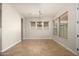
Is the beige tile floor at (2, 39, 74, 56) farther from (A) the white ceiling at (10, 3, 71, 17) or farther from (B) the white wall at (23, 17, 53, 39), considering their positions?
(A) the white ceiling at (10, 3, 71, 17)

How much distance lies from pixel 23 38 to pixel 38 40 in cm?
151

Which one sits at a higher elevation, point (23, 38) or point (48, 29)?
point (48, 29)

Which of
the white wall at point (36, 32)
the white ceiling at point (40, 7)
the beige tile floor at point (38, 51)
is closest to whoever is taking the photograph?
the beige tile floor at point (38, 51)

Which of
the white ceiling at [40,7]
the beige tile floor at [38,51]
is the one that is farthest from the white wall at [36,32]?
the white ceiling at [40,7]

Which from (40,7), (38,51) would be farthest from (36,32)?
(38,51)

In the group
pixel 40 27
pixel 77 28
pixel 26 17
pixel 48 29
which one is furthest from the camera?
pixel 26 17

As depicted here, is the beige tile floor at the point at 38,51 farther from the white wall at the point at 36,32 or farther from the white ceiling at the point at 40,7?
the white ceiling at the point at 40,7

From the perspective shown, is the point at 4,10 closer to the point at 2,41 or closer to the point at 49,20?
the point at 2,41

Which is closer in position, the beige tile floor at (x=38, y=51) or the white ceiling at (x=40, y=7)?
the beige tile floor at (x=38, y=51)

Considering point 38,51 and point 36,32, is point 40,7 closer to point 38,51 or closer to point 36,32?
point 36,32

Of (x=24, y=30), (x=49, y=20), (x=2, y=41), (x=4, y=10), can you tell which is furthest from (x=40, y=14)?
(x=2, y=41)

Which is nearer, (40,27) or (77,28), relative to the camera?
(77,28)

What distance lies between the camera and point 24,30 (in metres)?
7.00

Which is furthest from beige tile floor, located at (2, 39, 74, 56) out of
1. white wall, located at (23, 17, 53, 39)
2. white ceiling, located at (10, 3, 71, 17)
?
white ceiling, located at (10, 3, 71, 17)
